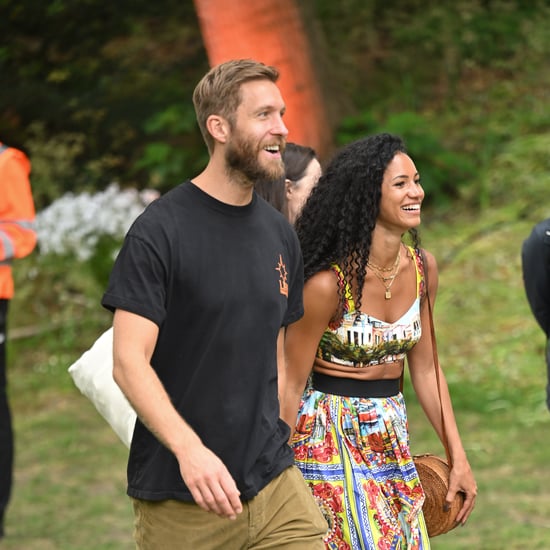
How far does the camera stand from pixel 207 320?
3240 mm

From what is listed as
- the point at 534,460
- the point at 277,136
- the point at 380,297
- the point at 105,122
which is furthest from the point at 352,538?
the point at 105,122

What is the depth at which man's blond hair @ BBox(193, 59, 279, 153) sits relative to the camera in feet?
11.0

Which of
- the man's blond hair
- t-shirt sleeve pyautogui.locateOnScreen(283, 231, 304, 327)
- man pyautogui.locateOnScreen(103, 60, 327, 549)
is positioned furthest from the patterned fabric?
A: the man's blond hair

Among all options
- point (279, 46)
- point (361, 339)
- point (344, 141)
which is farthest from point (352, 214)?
point (344, 141)

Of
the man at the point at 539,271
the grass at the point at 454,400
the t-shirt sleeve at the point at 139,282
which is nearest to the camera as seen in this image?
the t-shirt sleeve at the point at 139,282

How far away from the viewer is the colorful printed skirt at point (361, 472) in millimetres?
3992

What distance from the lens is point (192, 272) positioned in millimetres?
3223

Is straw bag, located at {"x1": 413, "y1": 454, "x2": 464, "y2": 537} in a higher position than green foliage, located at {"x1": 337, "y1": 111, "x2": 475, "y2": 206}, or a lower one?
lower

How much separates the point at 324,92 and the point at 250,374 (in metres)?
8.54

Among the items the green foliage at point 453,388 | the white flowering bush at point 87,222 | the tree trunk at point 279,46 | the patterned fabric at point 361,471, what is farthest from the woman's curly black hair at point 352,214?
the white flowering bush at point 87,222

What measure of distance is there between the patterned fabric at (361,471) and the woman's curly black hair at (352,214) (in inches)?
7.2

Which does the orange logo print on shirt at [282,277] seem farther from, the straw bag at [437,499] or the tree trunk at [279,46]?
the tree trunk at [279,46]

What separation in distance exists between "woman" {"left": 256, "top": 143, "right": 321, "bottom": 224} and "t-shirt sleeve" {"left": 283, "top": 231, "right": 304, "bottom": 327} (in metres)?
0.66

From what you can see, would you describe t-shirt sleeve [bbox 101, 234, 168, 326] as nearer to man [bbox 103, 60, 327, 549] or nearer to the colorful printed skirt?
man [bbox 103, 60, 327, 549]
